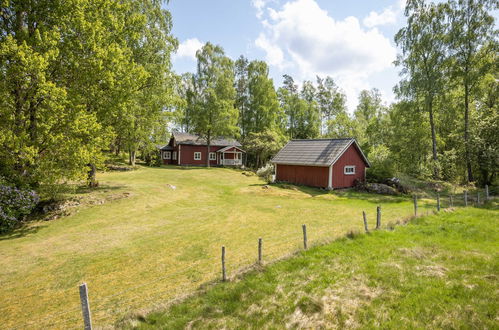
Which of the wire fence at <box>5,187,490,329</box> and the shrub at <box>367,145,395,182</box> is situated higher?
the shrub at <box>367,145,395,182</box>

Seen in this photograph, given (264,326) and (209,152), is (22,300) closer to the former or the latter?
(264,326)

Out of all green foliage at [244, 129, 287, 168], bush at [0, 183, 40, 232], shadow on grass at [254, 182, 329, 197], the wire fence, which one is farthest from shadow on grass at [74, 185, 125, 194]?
green foliage at [244, 129, 287, 168]

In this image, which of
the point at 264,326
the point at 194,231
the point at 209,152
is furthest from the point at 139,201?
the point at 209,152

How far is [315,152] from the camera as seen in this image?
91.7 ft

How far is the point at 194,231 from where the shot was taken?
13.5 metres

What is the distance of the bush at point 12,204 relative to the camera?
521 inches

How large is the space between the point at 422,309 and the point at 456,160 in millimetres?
31533

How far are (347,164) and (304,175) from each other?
4545 mm

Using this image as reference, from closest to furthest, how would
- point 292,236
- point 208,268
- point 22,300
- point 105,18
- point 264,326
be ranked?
point 264,326 < point 22,300 < point 208,268 < point 292,236 < point 105,18

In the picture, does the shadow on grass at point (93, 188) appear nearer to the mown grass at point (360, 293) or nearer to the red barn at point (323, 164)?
the red barn at point (323, 164)

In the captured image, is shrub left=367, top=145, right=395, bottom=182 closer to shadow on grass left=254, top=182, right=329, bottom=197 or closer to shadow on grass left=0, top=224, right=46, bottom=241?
shadow on grass left=254, top=182, right=329, bottom=197

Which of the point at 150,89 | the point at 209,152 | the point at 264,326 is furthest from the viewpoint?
the point at 209,152

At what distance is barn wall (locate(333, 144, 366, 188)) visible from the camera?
26397 mm

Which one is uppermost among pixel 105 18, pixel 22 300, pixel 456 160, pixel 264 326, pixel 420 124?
pixel 105 18
